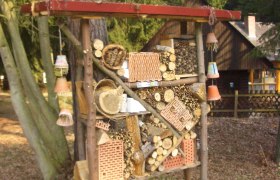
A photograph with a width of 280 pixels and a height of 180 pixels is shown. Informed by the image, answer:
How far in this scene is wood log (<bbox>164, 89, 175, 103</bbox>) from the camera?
17.5 ft

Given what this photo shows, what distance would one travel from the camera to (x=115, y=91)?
4836 mm

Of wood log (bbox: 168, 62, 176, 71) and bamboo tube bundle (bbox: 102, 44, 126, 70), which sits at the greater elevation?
bamboo tube bundle (bbox: 102, 44, 126, 70)

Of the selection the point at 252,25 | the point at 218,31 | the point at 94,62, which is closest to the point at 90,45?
the point at 94,62

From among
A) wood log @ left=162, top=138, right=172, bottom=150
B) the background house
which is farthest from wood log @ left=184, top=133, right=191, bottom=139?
the background house

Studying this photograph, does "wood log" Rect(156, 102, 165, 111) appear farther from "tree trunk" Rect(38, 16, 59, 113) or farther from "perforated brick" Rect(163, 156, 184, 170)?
"tree trunk" Rect(38, 16, 59, 113)

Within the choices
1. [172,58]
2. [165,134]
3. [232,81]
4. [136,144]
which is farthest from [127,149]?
[232,81]

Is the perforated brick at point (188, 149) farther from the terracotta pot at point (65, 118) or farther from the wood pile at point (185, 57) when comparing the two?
the terracotta pot at point (65, 118)

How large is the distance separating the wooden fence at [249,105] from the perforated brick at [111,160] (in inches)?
516

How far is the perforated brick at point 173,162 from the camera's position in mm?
5532

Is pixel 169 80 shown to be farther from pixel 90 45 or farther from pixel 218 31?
pixel 218 31

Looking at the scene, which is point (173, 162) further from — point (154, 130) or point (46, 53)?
point (46, 53)

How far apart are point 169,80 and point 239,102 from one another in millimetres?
13306

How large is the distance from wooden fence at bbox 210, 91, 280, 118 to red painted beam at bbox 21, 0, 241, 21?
42.1 feet

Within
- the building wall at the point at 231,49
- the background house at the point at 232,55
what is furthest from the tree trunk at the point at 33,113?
the building wall at the point at 231,49
